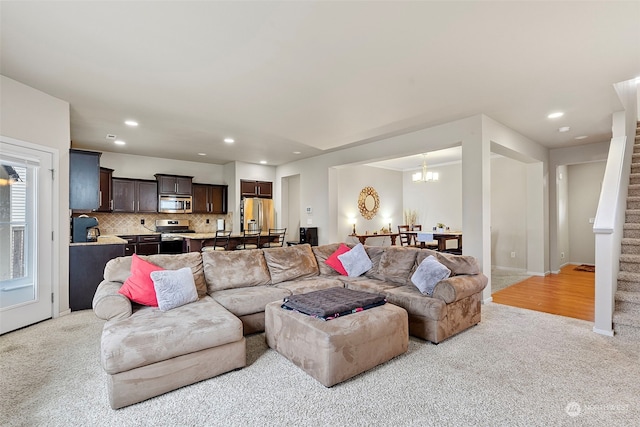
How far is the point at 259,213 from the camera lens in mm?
7980

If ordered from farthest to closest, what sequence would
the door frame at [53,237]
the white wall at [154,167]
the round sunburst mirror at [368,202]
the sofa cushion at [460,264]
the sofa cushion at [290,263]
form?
the round sunburst mirror at [368,202] → the white wall at [154,167] → the sofa cushion at [290,263] → the door frame at [53,237] → the sofa cushion at [460,264]

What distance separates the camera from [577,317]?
3.70 meters

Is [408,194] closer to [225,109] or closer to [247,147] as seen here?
[247,147]

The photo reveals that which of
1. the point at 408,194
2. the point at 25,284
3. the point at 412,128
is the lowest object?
the point at 25,284

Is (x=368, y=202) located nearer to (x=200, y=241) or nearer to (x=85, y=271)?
(x=200, y=241)

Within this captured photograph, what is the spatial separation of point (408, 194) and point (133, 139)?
7061 millimetres

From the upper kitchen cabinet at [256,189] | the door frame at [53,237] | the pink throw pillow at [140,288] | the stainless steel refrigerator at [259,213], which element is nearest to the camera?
the pink throw pillow at [140,288]

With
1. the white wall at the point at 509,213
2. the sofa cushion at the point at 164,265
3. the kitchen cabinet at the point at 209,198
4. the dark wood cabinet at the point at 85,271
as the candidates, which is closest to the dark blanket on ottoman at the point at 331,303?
the sofa cushion at the point at 164,265

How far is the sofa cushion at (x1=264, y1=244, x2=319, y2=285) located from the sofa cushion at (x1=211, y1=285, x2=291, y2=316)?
16.9 inches

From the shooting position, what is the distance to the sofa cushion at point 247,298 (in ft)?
10.0

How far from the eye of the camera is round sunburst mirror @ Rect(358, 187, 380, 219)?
Answer: 819 cm

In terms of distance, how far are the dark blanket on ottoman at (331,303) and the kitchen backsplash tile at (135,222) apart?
5651mm

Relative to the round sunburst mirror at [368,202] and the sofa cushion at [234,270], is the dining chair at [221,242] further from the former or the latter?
the round sunburst mirror at [368,202]

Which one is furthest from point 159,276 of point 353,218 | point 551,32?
point 353,218
